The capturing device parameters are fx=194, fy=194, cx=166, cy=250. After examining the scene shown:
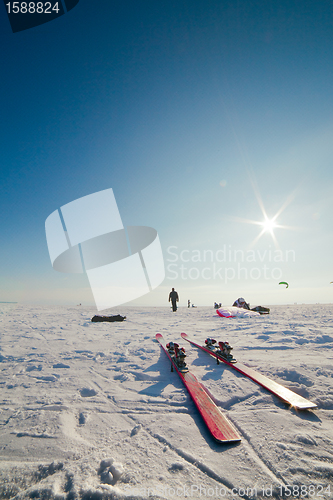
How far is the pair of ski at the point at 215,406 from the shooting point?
97.5 inches

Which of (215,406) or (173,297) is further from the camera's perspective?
(173,297)

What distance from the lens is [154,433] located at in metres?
2.58

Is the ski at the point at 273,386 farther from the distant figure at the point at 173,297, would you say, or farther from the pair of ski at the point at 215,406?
the distant figure at the point at 173,297

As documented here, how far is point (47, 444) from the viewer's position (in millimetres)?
2424

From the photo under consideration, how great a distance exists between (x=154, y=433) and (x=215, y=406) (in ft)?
3.49

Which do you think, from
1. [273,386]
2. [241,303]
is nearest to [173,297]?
[241,303]

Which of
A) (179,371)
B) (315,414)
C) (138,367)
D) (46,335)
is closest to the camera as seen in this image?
(315,414)

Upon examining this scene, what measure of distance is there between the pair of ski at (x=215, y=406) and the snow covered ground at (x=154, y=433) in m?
0.10

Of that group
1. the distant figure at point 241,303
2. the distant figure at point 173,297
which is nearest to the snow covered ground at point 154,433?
the distant figure at point 241,303

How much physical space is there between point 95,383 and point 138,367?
3.87 feet

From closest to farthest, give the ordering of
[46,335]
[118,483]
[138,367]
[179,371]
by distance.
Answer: [118,483]
[179,371]
[138,367]
[46,335]

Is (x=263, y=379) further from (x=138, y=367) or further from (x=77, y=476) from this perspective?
(x=77, y=476)

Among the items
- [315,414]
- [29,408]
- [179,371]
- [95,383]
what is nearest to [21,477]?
[29,408]

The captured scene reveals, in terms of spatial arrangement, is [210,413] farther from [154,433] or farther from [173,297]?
[173,297]
